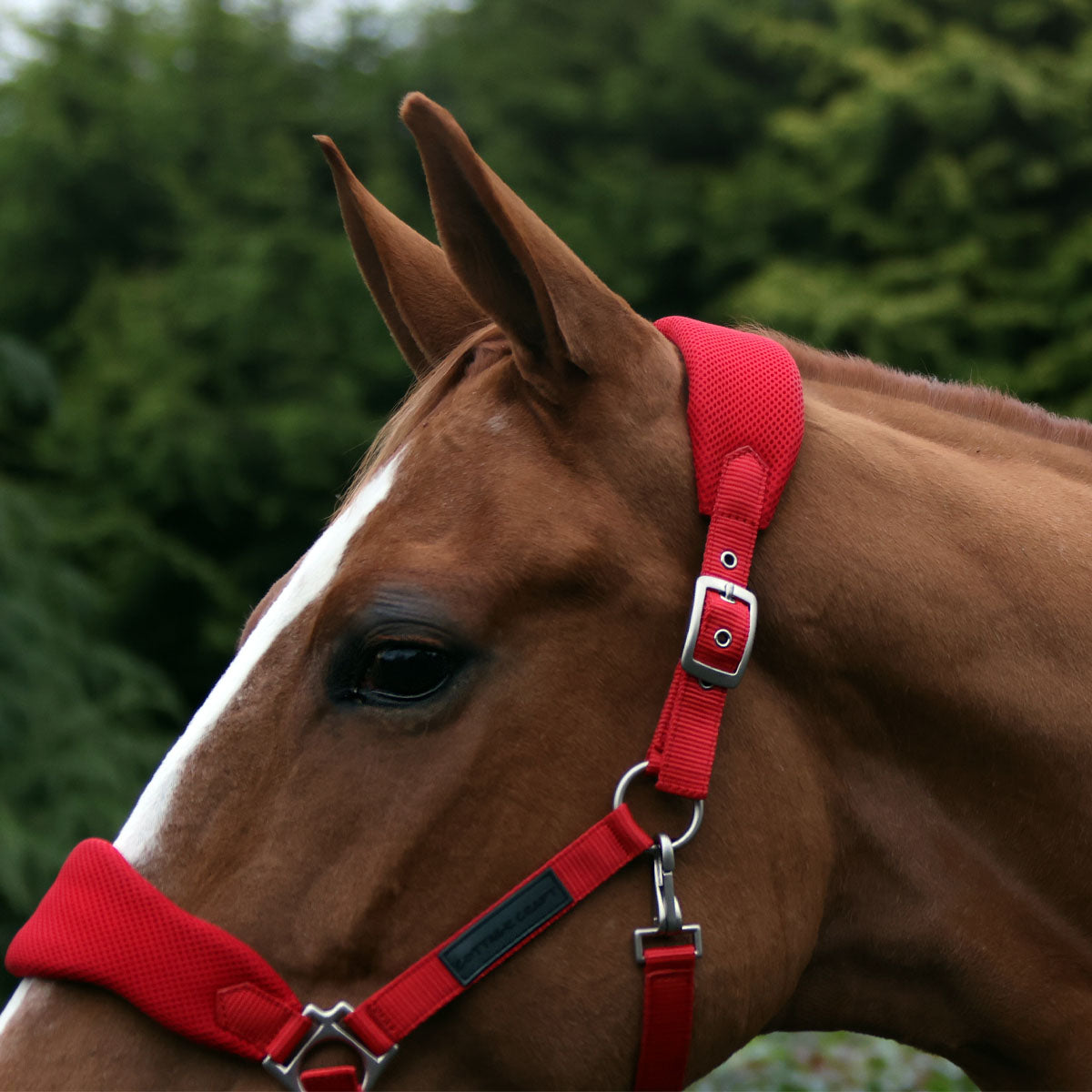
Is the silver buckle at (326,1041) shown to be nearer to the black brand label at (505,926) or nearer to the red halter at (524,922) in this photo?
the red halter at (524,922)

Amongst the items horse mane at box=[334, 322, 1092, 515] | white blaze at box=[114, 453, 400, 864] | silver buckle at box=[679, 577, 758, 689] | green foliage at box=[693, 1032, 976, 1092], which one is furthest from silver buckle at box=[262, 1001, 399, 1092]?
green foliage at box=[693, 1032, 976, 1092]

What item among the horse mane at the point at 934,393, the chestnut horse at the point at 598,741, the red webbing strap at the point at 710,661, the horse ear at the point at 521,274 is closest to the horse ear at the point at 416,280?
the horse mane at the point at 934,393

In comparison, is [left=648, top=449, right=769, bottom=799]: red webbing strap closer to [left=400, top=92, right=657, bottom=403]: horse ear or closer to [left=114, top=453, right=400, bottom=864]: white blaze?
[left=400, top=92, right=657, bottom=403]: horse ear

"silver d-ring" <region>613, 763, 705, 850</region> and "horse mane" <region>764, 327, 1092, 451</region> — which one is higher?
"horse mane" <region>764, 327, 1092, 451</region>

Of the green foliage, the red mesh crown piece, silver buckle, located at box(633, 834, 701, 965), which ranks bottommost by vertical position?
the green foliage

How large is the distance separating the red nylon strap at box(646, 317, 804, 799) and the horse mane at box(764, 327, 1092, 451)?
0.28m

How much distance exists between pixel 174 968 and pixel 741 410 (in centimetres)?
99

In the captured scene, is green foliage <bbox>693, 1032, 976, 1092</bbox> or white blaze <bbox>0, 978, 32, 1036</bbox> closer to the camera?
white blaze <bbox>0, 978, 32, 1036</bbox>

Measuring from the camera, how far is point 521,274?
4.85ft

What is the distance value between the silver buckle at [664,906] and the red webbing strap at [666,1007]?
0.5 inches

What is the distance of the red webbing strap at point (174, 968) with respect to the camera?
1.37 m

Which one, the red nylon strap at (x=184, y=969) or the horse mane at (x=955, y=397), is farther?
the horse mane at (x=955, y=397)

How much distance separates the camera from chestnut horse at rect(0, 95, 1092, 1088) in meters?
1.41

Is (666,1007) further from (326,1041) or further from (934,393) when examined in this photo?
(934,393)
